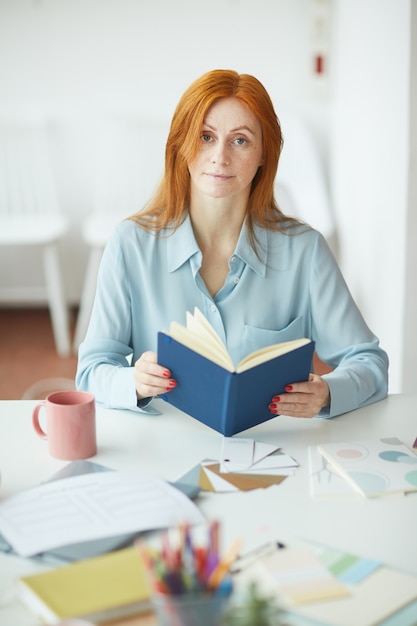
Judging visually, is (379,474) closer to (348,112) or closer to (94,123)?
(348,112)

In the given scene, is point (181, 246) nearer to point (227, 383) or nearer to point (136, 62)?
point (227, 383)

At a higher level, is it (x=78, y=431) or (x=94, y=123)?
(x=94, y=123)

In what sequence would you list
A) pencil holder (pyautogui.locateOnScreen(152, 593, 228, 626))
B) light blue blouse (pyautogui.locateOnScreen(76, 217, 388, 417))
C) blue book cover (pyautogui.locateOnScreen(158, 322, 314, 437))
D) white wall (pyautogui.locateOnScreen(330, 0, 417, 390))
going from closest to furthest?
pencil holder (pyautogui.locateOnScreen(152, 593, 228, 626)) → blue book cover (pyautogui.locateOnScreen(158, 322, 314, 437)) → light blue blouse (pyautogui.locateOnScreen(76, 217, 388, 417)) → white wall (pyautogui.locateOnScreen(330, 0, 417, 390))

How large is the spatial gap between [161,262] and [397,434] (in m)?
0.60

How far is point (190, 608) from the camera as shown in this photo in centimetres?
73

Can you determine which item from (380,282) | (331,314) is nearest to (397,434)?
(331,314)

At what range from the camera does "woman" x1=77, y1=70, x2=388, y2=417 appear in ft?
5.41

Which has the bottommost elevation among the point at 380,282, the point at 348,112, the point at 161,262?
the point at 380,282

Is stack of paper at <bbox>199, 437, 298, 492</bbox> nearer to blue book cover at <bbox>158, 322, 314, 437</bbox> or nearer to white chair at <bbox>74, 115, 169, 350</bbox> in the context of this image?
blue book cover at <bbox>158, 322, 314, 437</bbox>

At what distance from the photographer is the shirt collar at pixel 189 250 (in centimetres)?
172

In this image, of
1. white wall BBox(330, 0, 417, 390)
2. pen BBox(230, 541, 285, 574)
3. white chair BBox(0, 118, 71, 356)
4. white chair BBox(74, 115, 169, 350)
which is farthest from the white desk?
white chair BBox(74, 115, 169, 350)

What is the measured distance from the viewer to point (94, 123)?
4.23 metres

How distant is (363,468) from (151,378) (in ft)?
1.22

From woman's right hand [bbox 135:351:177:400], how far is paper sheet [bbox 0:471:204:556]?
215 mm
